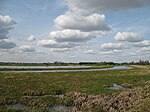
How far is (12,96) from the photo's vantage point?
85.3 ft

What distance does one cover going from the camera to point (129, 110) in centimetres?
1789

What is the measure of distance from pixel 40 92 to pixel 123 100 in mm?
11383

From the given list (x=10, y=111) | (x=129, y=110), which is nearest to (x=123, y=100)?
(x=129, y=110)

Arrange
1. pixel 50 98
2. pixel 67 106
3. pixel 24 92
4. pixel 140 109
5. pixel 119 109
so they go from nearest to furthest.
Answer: pixel 140 109, pixel 119 109, pixel 67 106, pixel 50 98, pixel 24 92

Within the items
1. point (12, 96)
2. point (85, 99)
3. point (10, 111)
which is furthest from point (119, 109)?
point (12, 96)

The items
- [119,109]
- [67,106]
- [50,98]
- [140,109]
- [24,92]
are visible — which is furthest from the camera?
[24,92]

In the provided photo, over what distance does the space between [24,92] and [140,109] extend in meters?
15.6

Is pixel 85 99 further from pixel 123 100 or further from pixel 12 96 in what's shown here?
pixel 12 96

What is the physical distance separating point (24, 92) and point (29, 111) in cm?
1110

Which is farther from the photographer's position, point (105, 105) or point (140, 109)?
point (105, 105)

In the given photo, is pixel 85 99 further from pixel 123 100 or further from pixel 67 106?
pixel 123 100

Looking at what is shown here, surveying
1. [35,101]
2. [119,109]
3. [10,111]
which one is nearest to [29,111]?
[10,111]

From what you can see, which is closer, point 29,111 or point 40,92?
point 29,111

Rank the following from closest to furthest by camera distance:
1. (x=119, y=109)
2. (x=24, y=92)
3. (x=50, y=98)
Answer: (x=119, y=109)
(x=50, y=98)
(x=24, y=92)
